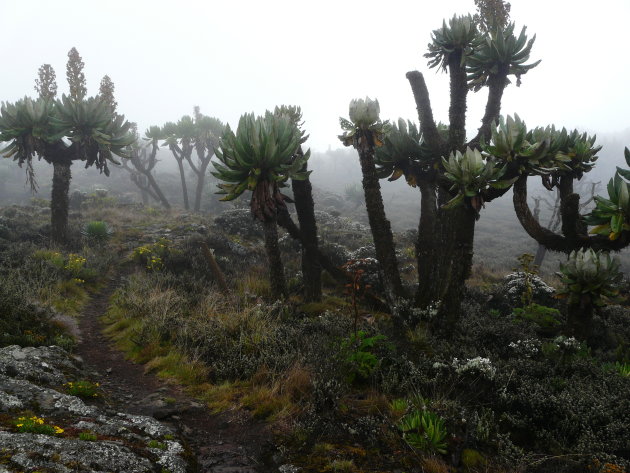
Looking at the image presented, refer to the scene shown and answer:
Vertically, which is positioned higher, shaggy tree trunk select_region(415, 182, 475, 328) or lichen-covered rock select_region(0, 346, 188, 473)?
shaggy tree trunk select_region(415, 182, 475, 328)

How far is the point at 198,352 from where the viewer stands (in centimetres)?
612

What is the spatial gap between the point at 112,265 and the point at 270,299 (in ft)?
21.1

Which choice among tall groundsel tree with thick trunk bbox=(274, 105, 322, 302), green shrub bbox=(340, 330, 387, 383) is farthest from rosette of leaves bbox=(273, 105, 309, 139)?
green shrub bbox=(340, 330, 387, 383)

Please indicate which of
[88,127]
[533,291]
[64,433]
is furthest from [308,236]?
[88,127]

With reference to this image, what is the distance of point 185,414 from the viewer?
182 inches

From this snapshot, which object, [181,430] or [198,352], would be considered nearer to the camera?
[181,430]

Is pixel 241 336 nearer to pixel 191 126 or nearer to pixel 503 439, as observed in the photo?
pixel 503 439

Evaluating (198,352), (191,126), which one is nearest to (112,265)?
(198,352)

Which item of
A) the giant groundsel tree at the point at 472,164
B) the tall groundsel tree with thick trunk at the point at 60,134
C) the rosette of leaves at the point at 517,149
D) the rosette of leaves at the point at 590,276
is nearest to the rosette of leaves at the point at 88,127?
the tall groundsel tree with thick trunk at the point at 60,134

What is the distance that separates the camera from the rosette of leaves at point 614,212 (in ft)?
17.5

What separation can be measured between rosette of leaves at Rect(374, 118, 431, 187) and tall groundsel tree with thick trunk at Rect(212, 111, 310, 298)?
2.35 metres

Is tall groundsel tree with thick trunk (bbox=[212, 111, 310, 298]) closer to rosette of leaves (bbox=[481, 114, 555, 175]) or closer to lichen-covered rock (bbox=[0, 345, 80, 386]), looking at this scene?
rosette of leaves (bbox=[481, 114, 555, 175])

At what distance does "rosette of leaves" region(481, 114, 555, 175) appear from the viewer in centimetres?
593

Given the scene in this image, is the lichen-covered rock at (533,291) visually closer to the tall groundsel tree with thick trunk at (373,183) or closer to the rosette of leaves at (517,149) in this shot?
the tall groundsel tree with thick trunk at (373,183)
